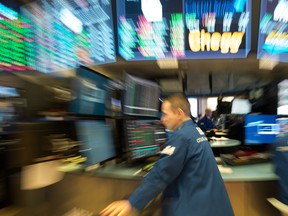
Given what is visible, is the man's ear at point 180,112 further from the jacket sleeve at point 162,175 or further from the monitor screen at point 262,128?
the monitor screen at point 262,128

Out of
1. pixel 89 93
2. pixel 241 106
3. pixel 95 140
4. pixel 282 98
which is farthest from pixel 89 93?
pixel 241 106

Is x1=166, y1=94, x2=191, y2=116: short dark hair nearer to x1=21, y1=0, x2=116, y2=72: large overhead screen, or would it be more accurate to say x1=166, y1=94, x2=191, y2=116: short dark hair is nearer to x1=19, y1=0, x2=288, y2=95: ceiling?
x1=21, y1=0, x2=116, y2=72: large overhead screen

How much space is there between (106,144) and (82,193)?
0.43 metres

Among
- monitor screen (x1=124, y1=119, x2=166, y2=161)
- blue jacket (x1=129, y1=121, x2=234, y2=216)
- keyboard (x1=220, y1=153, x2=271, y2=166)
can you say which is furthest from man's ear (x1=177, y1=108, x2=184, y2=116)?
keyboard (x1=220, y1=153, x2=271, y2=166)

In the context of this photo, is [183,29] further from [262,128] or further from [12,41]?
[12,41]

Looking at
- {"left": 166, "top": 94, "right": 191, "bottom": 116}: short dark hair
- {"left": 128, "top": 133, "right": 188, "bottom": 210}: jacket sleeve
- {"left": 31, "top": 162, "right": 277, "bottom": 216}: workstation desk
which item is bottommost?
{"left": 31, "top": 162, "right": 277, "bottom": 216}: workstation desk

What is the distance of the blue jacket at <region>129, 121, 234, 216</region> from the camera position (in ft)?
4.58

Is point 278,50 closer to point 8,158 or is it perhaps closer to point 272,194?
point 272,194

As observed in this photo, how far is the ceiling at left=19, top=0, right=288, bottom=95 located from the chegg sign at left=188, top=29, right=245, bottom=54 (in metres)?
0.51

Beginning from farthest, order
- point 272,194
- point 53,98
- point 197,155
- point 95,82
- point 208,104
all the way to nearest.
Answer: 1. point 208,104
2. point 272,194
3. point 95,82
4. point 53,98
5. point 197,155

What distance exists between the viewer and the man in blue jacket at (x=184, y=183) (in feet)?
4.51

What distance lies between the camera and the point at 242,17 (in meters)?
2.17

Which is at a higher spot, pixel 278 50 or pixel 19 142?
pixel 278 50

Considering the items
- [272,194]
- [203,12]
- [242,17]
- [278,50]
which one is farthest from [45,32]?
[272,194]
